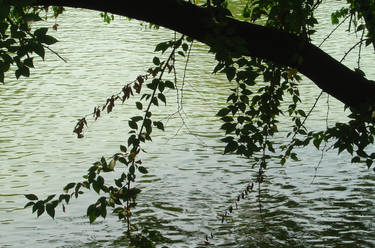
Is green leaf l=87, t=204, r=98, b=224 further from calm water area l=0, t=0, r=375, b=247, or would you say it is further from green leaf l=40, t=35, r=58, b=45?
calm water area l=0, t=0, r=375, b=247

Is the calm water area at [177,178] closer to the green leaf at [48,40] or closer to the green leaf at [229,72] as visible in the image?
the green leaf at [229,72]

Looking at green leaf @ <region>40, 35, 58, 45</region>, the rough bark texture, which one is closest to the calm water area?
the rough bark texture

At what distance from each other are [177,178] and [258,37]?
6.93m

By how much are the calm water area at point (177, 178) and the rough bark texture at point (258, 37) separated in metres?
1.01

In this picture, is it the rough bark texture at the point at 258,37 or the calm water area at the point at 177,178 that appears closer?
the rough bark texture at the point at 258,37

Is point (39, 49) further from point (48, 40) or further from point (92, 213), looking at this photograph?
point (92, 213)

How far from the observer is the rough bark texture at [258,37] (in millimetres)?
4133

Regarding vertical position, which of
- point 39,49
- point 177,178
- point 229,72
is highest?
point 39,49

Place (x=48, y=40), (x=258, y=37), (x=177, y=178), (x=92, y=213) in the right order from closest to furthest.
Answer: (x=48, y=40) → (x=92, y=213) → (x=258, y=37) → (x=177, y=178)

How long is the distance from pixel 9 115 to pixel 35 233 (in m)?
6.68

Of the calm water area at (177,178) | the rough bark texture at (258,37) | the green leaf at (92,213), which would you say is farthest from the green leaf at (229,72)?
the green leaf at (92,213)

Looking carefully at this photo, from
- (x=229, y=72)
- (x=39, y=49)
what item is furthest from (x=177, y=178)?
(x=39, y=49)

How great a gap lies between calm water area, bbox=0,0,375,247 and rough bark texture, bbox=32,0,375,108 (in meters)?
1.01

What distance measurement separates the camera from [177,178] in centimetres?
1098
